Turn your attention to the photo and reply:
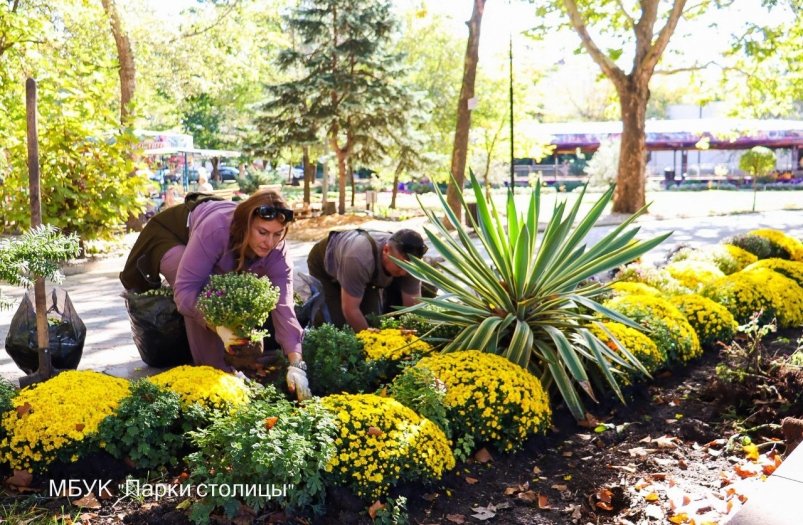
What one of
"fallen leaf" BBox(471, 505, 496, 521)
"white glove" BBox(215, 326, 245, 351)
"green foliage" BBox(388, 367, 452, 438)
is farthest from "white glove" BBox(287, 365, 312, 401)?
"fallen leaf" BBox(471, 505, 496, 521)

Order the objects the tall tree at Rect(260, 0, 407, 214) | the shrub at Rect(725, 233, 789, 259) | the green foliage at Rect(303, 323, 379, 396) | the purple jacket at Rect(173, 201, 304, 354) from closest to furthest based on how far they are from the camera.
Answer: the purple jacket at Rect(173, 201, 304, 354) < the green foliage at Rect(303, 323, 379, 396) < the shrub at Rect(725, 233, 789, 259) < the tall tree at Rect(260, 0, 407, 214)

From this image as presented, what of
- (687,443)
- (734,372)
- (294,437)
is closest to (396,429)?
(294,437)

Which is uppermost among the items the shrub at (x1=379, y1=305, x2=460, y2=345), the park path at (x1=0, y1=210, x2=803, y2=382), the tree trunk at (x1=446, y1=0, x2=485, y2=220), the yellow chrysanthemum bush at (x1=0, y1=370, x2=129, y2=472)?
the tree trunk at (x1=446, y1=0, x2=485, y2=220)

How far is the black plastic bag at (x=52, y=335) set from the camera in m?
4.60

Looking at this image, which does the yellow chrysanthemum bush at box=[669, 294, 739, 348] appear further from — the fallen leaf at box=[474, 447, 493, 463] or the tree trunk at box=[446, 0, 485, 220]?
the tree trunk at box=[446, 0, 485, 220]

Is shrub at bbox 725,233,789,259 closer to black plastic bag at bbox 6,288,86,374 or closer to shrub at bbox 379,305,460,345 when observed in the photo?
shrub at bbox 379,305,460,345

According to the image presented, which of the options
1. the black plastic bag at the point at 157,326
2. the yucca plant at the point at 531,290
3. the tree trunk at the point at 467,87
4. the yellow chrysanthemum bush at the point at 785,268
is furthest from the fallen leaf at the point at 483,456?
the tree trunk at the point at 467,87

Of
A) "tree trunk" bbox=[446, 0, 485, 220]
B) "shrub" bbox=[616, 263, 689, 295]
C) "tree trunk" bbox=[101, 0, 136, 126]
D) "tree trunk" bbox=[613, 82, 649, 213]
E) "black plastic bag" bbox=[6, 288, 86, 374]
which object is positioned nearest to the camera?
"black plastic bag" bbox=[6, 288, 86, 374]

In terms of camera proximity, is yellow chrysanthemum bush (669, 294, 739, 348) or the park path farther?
the park path

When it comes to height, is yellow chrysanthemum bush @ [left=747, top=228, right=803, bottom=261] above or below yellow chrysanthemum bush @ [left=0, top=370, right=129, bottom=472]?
above

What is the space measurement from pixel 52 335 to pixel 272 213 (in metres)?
1.66

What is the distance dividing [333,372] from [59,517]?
167 cm

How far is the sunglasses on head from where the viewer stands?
410 cm

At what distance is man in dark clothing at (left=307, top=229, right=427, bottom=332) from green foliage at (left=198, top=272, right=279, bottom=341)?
41.8 inches
